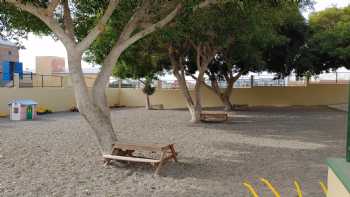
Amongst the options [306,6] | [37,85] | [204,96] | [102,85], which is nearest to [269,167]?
[102,85]

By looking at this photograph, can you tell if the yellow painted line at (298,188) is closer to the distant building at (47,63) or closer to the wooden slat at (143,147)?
the wooden slat at (143,147)

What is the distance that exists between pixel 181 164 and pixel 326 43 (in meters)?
16.3

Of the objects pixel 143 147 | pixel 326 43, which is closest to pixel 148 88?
pixel 326 43

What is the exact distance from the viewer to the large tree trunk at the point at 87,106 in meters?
7.64

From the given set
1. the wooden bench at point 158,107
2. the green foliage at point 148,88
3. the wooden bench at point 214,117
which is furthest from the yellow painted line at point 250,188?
→ the green foliage at point 148,88

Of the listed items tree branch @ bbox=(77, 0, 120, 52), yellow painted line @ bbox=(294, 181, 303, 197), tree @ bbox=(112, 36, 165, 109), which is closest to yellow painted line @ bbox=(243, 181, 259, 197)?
yellow painted line @ bbox=(294, 181, 303, 197)

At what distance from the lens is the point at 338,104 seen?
92.4ft

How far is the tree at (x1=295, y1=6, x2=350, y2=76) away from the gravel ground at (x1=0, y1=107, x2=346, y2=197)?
9.66m

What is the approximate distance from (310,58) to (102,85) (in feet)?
57.6

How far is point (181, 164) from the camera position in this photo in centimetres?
796

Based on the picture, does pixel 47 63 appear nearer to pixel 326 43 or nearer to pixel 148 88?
pixel 148 88

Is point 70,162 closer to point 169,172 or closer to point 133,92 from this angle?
point 169,172

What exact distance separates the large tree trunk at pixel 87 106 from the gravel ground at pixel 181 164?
22.8 inches

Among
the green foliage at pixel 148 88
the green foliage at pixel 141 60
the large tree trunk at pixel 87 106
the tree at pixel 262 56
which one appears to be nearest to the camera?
the large tree trunk at pixel 87 106
